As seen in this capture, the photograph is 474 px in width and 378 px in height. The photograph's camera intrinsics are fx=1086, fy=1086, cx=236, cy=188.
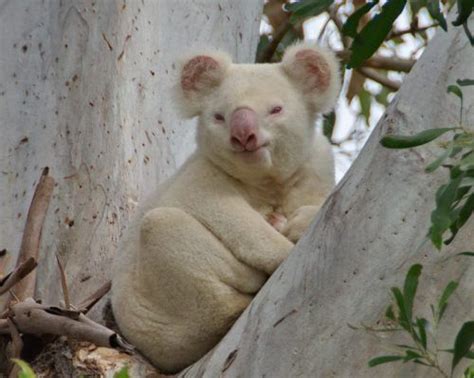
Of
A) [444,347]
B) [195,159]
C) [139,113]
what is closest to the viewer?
[444,347]

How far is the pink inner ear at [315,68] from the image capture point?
14.8 ft

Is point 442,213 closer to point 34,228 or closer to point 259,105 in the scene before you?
point 259,105

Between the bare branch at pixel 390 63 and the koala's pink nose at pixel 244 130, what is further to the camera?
the bare branch at pixel 390 63

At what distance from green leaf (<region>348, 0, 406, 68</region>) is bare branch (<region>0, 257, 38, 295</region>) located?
1705 millimetres

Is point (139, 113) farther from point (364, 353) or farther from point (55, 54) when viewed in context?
point (364, 353)

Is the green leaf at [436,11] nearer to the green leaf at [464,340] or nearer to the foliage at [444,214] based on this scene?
the foliage at [444,214]

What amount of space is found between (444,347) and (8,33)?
2.90 m

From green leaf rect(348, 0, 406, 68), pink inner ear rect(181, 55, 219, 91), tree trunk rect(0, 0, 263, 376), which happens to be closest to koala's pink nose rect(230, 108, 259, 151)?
pink inner ear rect(181, 55, 219, 91)

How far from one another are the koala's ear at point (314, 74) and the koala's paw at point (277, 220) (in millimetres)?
495

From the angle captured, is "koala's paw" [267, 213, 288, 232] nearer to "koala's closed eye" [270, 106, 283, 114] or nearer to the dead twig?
"koala's closed eye" [270, 106, 283, 114]

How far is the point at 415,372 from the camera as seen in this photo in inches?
122

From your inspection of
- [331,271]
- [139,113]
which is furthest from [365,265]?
[139,113]

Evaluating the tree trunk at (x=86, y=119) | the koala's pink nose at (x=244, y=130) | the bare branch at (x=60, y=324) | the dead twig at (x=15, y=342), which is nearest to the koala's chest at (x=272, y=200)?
the koala's pink nose at (x=244, y=130)

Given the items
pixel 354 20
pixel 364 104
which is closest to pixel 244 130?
pixel 354 20
